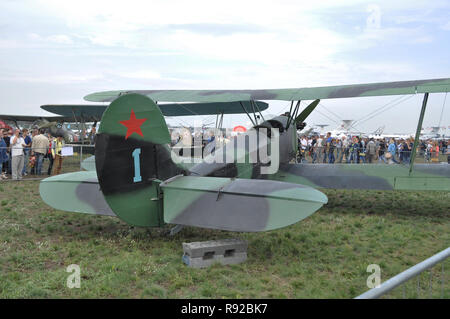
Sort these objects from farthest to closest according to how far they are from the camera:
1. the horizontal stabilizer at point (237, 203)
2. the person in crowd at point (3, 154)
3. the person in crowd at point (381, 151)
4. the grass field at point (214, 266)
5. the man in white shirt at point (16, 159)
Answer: the person in crowd at point (381, 151), the person in crowd at point (3, 154), the man in white shirt at point (16, 159), the horizontal stabilizer at point (237, 203), the grass field at point (214, 266)

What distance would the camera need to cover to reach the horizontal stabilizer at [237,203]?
4391 millimetres

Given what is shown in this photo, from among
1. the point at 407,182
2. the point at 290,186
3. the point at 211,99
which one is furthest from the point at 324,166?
the point at 290,186

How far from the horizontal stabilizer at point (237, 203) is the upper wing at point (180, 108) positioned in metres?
10.0

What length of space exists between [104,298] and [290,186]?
244 cm

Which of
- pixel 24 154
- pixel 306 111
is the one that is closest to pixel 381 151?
pixel 306 111

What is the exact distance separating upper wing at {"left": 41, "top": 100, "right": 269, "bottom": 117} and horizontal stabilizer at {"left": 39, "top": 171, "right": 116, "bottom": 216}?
29.2 feet

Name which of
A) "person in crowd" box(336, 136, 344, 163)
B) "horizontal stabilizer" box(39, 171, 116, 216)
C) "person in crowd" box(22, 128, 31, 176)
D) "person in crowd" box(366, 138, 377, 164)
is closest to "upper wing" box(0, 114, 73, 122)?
"person in crowd" box(22, 128, 31, 176)

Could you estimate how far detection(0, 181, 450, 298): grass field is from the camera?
4.09 m

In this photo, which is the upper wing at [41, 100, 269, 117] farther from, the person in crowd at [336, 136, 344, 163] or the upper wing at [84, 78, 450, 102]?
the upper wing at [84, 78, 450, 102]

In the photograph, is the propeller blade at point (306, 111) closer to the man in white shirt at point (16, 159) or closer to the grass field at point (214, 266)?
the grass field at point (214, 266)

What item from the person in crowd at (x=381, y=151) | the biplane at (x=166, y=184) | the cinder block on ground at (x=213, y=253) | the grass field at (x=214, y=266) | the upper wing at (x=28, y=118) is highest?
the upper wing at (x=28, y=118)

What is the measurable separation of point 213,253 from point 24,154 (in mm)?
10626

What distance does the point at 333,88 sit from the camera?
812 centimetres

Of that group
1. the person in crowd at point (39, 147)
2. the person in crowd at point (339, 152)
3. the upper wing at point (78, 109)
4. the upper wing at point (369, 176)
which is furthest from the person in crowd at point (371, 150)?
the person in crowd at point (39, 147)
